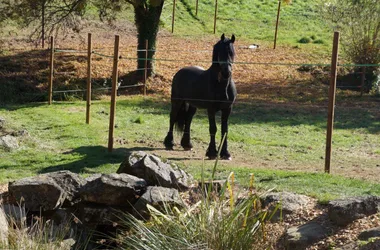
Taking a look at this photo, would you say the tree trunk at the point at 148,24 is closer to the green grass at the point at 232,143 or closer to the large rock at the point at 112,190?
the green grass at the point at 232,143

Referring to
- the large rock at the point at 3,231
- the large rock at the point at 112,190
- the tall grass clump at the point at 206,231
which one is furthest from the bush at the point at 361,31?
the large rock at the point at 3,231

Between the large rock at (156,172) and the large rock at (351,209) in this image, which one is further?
the large rock at (156,172)

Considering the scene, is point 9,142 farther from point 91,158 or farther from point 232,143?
point 232,143

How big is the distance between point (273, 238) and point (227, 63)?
5.32m

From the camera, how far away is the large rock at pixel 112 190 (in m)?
8.25

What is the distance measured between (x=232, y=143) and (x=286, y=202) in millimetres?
5836

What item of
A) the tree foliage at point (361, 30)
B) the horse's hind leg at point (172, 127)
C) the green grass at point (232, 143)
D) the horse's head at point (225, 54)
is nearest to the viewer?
the green grass at point (232, 143)

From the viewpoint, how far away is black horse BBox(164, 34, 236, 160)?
1123 cm

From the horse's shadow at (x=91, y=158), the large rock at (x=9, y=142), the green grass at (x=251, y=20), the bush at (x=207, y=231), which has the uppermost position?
the green grass at (x=251, y=20)

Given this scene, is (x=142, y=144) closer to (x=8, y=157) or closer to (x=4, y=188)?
(x=8, y=157)

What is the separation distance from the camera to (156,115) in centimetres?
1650

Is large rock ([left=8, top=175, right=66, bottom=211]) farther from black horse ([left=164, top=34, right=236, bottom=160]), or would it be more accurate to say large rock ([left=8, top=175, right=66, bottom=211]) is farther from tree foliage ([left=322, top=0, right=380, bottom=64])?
tree foliage ([left=322, top=0, right=380, bottom=64])

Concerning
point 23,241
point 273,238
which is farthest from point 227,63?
point 23,241

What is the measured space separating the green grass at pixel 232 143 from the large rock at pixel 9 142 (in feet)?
0.43
